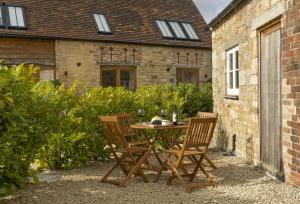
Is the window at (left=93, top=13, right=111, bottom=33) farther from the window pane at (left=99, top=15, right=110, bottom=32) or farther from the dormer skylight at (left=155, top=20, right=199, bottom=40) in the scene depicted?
the dormer skylight at (left=155, top=20, right=199, bottom=40)

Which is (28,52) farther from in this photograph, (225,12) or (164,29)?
(225,12)

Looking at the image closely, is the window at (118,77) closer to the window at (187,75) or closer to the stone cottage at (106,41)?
the stone cottage at (106,41)

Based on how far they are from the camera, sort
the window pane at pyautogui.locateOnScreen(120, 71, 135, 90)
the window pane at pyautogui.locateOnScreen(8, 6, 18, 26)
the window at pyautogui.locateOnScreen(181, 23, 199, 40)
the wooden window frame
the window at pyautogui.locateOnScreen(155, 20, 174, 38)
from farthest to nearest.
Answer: the window at pyautogui.locateOnScreen(181, 23, 199, 40), the window at pyautogui.locateOnScreen(155, 20, 174, 38), the window pane at pyautogui.locateOnScreen(120, 71, 135, 90), the window pane at pyautogui.locateOnScreen(8, 6, 18, 26), the wooden window frame

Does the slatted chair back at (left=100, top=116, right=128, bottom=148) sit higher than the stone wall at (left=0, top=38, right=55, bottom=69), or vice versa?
the stone wall at (left=0, top=38, right=55, bottom=69)

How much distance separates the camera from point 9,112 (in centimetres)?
430

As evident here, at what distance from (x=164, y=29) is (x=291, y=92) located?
45.2 ft

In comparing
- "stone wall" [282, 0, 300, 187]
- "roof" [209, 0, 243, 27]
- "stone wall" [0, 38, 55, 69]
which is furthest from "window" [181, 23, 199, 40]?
"stone wall" [282, 0, 300, 187]

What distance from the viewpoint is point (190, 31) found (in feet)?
63.7

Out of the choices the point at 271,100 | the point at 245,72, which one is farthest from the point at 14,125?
the point at 245,72

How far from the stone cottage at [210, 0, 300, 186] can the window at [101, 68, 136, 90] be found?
25.6 ft

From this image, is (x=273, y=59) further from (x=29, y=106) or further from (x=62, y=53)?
(x=62, y=53)

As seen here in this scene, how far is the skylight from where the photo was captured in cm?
1485

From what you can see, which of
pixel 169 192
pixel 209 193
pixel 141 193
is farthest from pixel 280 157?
pixel 141 193

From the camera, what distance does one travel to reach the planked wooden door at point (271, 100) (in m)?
5.89
